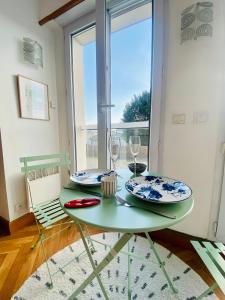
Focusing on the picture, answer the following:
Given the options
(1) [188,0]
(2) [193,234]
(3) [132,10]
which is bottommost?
(2) [193,234]

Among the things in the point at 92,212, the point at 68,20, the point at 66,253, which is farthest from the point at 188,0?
the point at 66,253

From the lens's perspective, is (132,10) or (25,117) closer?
(132,10)

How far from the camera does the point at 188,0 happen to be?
1296 millimetres

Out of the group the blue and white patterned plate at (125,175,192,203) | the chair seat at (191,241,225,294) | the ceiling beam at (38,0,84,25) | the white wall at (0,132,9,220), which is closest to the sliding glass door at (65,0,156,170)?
the ceiling beam at (38,0,84,25)

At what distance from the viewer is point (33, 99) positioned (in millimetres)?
1859

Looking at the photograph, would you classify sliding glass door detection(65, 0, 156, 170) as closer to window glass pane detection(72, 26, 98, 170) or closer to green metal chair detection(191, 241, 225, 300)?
window glass pane detection(72, 26, 98, 170)

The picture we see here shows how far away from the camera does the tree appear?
166 centimetres

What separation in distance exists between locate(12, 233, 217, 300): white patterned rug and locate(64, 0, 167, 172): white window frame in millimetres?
812

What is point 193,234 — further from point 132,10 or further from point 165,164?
point 132,10

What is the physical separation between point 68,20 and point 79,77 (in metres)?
0.63

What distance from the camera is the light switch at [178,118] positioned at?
4.65 ft

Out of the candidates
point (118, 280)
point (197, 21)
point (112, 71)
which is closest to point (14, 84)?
point (112, 71)

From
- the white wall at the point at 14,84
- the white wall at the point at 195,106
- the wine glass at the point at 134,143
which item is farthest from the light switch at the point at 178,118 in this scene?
the white wall at the point at 14,84

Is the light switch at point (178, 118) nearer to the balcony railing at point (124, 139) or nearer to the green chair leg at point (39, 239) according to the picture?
the balcony railing at point (124, 139)
